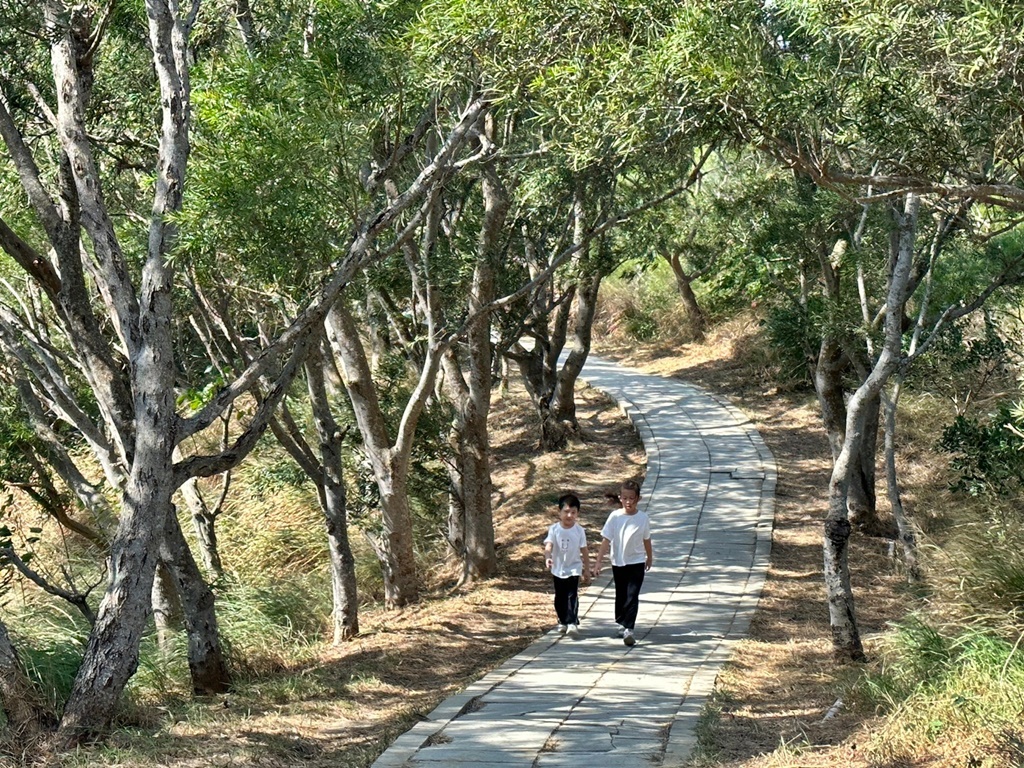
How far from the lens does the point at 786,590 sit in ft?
42.2

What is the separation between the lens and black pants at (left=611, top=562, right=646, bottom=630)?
1005 centimetres

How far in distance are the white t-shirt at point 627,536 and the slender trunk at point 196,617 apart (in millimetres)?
3339

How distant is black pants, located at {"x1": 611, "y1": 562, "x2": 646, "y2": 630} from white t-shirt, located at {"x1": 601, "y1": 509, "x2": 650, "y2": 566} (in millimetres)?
60

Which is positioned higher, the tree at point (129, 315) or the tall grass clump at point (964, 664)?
the tree at point (129, 315)

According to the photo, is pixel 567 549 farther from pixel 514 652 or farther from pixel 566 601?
pixel 514 652

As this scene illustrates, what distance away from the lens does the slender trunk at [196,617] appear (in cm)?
897

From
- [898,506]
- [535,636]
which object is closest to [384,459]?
[535,636]

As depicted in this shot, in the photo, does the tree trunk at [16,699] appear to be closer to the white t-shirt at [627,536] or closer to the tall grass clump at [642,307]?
the white t-shirt at [627,536]

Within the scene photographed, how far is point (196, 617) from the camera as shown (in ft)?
30.1

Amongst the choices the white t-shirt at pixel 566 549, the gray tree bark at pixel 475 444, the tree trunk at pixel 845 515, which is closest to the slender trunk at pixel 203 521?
the gray tree bark at pixel 475 444

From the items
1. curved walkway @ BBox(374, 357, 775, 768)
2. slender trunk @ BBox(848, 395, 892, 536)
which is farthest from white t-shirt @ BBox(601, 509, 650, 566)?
slender trunk @ BBox(848, 395, 892, 536)

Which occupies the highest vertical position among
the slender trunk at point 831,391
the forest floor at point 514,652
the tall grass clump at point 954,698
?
the slender trunk at point 831,391

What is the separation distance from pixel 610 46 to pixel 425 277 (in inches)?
195

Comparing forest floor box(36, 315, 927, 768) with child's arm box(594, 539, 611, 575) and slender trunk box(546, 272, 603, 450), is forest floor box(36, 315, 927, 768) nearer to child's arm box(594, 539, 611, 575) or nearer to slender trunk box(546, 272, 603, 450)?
slender trunk box(546, 272, 603, 450)
